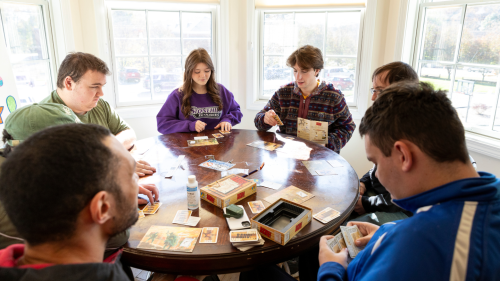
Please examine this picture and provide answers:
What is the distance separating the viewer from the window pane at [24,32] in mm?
2812

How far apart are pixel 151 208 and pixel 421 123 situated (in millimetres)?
1143

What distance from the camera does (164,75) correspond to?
3.92 meters

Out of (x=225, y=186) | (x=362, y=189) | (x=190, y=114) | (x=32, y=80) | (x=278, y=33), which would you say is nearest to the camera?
(x=225, y=186)

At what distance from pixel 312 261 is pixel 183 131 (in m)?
1.58

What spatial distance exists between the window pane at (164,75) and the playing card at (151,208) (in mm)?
2731

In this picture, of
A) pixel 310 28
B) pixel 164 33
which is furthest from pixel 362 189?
pixel 164 33

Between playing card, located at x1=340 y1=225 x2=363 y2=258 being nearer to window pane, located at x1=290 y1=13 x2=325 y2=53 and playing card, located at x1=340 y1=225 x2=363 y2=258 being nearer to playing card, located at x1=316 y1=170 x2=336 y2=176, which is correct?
playing card, located at x1=316 y1=170 x2=336 y2=176

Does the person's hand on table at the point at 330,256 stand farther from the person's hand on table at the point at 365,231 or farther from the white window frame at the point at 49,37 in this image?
the white window frame at the point at 49,37

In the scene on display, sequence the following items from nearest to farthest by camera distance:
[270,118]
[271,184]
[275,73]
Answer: [271,184] → [270,118] → [275,73]

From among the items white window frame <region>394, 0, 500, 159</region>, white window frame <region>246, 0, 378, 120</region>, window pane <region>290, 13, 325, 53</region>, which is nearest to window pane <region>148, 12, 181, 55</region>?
white window frame <region>246, 0, 378, 120</region>

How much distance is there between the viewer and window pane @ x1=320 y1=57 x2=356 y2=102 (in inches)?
145

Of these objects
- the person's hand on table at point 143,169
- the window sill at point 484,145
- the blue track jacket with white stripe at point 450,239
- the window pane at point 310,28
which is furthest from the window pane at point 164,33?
the blue track jacket with white stripe at point 450,239

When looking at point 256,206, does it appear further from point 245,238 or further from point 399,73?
point 399,73

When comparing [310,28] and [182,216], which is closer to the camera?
[182,216]
